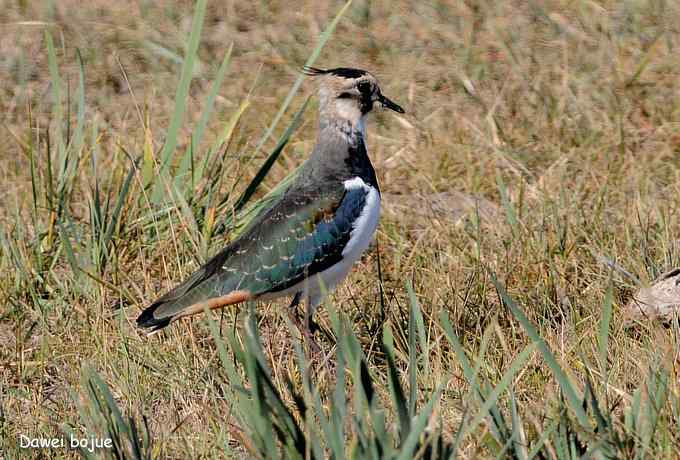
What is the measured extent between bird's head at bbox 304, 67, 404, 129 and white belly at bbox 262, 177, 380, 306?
46 cm

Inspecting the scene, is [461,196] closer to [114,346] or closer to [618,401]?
[114,346]

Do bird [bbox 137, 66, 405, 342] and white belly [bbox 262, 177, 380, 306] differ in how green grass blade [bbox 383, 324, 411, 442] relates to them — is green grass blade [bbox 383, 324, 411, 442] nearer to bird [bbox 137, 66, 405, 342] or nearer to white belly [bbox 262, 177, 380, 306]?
bird [bbox 137, 66, 405, 342]

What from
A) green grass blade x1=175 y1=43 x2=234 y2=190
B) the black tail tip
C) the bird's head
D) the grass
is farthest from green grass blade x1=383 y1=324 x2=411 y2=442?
green grass blade x1=175 y1=43 x2=234 y2=190

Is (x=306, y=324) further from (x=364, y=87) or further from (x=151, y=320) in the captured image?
(x=364, y=87)

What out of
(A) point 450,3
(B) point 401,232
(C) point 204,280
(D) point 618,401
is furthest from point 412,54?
(D) point 618,401

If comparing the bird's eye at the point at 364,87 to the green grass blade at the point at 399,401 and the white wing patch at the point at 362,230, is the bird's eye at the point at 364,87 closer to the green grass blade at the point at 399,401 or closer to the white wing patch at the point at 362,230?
the white wing patch at the point at 362,230

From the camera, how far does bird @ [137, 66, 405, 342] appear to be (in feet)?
14.9

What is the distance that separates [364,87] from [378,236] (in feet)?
2.53

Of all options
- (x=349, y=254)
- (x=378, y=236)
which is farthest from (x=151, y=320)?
(x=378, y=236)

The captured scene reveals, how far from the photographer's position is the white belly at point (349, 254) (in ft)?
15.4

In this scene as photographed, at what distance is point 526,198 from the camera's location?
19.5ft

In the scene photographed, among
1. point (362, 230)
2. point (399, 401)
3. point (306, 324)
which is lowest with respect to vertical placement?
point (306, 324)

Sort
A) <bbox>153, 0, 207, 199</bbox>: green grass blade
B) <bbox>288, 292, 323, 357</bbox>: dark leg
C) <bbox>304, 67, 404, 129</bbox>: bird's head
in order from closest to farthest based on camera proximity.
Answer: <bbox>288, 292, 323, 357</bbox>: dark leg → <bbox>304, 67, 404, 129</bbox>: bird's head → <bbox>153, 0, 207, 199</bbox>: green grass blade

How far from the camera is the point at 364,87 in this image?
17.0 feet
